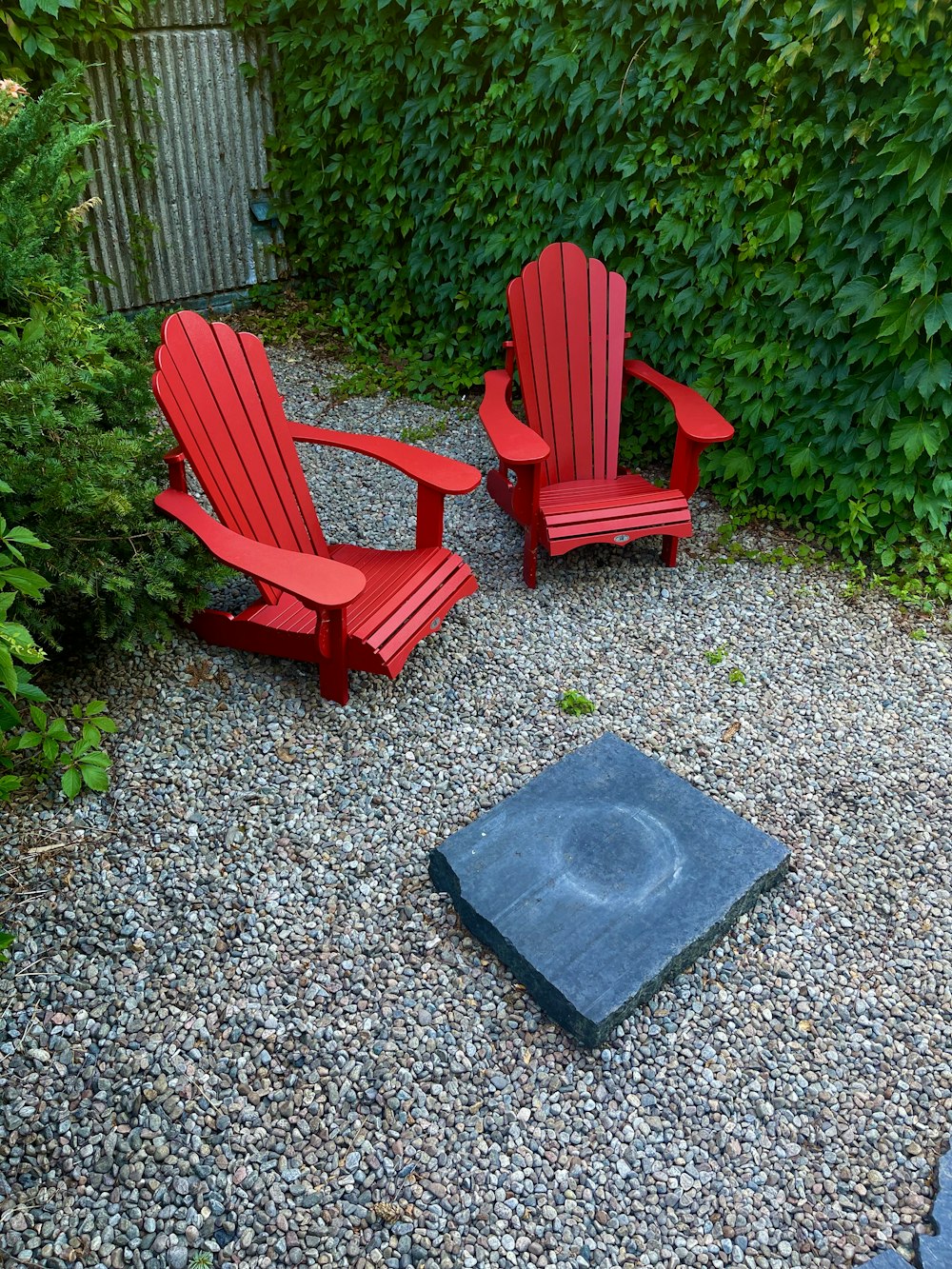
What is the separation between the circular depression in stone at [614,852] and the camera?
7.07 ft

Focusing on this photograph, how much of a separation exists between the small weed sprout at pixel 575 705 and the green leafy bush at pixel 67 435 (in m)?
1.11

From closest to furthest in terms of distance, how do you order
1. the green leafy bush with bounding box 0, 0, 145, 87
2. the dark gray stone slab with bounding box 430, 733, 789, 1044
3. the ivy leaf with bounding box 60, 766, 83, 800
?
1. the dark gray stone slab with bounding box 430, 733, 789, 1044
2. the ivy leaf with bounding box 60, 766, 83, 800
3. the green leafy bush with bounding box 0, 0, 145, 87

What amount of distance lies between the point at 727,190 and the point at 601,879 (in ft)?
8.45

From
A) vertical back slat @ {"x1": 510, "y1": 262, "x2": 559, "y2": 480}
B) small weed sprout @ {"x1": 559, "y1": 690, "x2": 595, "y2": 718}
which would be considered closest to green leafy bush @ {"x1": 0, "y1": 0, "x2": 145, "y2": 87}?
vertical back slat @ {"x1": 510, "y1": 262, "x2": 559, "y2": 480}

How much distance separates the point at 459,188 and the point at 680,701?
2.85 metres

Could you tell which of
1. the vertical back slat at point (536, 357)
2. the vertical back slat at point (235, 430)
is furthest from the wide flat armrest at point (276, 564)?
the vertical back slat at point (536, 357)

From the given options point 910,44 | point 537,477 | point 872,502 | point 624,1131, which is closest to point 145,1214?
point 624,1131

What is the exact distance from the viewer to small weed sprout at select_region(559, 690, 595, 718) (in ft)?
9.38

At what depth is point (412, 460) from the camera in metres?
2.97

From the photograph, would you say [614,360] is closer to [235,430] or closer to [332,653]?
[235,430]

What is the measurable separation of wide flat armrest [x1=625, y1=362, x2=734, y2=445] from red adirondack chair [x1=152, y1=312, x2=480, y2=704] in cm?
89

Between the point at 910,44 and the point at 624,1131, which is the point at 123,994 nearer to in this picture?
the point at 624,1131

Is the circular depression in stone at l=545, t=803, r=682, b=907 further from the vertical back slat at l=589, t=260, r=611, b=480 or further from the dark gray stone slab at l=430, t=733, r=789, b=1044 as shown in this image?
the vertical back slat at l=589, t=260, r=611, b=480

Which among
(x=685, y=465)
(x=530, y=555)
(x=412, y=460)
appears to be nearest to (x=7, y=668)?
(x=412, y=460)
